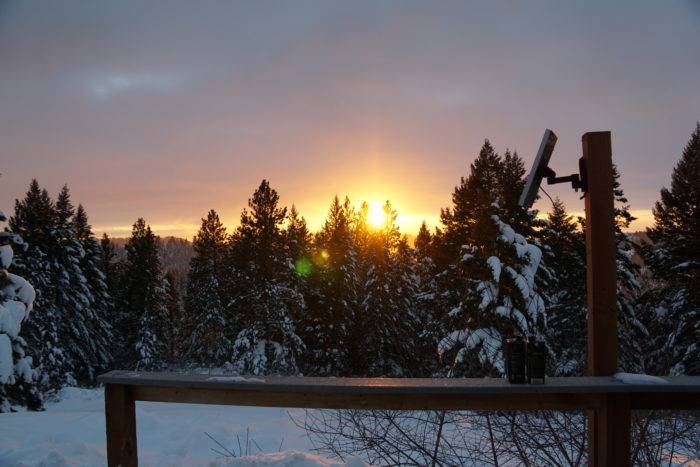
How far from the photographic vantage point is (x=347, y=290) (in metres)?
28.6

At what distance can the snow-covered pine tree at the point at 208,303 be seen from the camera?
111 ft

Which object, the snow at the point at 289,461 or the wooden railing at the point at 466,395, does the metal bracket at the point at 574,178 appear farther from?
the snow at the point at 289,461

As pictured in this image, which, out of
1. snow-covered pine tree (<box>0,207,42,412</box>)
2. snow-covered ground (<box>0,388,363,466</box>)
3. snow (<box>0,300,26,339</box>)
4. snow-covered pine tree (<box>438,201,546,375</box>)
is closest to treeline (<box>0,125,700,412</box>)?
snow-covered pine tree (<box>438,201,546,375</box>)

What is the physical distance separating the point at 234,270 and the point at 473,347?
19976 mm

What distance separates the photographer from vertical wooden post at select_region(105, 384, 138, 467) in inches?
119

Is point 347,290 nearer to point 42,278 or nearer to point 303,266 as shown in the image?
point 303,266

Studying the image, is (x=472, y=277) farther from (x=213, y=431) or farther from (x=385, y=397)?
(x=385, y=397)

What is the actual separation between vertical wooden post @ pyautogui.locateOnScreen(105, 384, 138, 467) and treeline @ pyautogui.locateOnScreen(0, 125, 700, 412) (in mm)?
8884

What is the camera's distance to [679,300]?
18.6 meters

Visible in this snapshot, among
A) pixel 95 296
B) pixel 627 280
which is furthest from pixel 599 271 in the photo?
pixel 95 296

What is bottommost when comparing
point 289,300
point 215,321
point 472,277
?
point 215,321

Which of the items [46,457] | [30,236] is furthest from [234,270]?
[46,457]

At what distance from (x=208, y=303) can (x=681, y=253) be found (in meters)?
27.9

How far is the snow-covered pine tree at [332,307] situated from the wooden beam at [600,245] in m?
25.1
